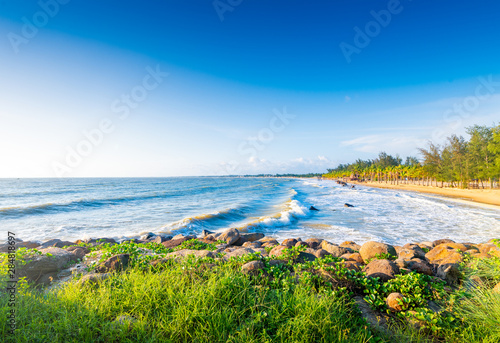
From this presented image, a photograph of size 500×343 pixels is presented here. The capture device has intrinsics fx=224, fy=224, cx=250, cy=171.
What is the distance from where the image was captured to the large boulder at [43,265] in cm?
499

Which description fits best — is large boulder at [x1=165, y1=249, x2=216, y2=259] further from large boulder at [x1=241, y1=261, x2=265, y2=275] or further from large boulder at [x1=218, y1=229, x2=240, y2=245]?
large boulder at [x1=218, y1=229, x2=240, y2=245]

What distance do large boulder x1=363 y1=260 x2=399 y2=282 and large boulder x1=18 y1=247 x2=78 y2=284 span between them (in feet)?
23.1

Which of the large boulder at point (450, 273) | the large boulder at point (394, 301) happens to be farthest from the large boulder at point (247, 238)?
the large boulder at point (394, 301)

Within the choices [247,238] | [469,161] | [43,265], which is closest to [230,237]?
[247,238]

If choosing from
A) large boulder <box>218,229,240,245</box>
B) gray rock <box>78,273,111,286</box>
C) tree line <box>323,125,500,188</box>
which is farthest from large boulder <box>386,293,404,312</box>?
tree line <box>323,125,500,188</box>

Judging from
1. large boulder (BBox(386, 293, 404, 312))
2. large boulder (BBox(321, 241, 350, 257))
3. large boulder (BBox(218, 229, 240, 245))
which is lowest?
large boulder (BBox(218, 229, 240, 245))

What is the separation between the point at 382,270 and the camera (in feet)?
15.4

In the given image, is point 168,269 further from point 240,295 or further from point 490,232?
point 490,232

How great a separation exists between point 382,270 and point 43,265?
25.2 feet

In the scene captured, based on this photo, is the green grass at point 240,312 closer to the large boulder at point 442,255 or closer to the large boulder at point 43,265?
the large boulder at point 43,265

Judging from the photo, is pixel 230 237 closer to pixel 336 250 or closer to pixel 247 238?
pixel 247 238

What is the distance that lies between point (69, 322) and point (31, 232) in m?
16.6

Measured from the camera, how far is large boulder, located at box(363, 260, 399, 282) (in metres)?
4.41

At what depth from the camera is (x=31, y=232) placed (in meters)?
14.4
